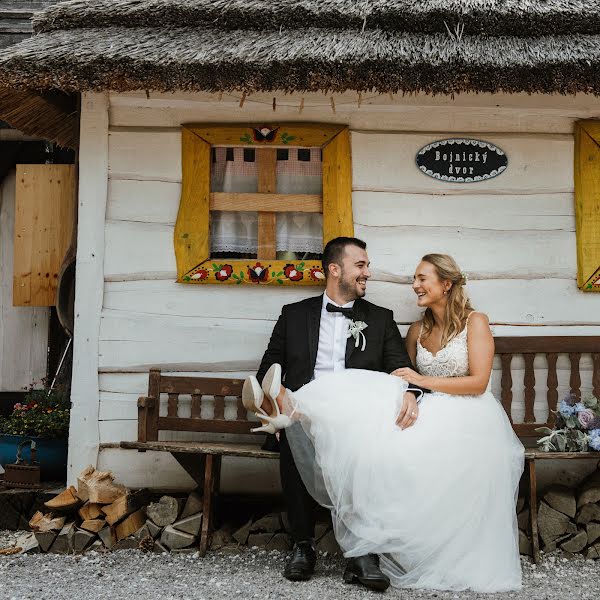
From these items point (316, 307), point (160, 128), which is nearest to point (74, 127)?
point (160, 128)

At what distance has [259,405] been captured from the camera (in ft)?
13.3

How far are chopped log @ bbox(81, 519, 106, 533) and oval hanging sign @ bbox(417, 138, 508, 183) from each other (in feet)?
9.65

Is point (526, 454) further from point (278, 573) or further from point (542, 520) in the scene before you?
point (278, 573)

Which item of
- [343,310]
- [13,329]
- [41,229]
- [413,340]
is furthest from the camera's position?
[13,329]

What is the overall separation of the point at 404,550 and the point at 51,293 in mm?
3256

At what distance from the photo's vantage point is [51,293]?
574 centimetres

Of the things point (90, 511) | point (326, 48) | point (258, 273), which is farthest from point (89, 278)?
point (326, 48)

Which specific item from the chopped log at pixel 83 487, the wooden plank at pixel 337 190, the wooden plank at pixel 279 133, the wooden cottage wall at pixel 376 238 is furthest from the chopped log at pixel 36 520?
the wooden plank at pixel 279 133

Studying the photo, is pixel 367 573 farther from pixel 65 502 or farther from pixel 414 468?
pixel 65 502

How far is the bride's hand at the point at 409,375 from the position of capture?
14.2 ft

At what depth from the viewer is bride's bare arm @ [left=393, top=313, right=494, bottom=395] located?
432cm

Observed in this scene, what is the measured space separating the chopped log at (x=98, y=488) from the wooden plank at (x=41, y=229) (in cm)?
149

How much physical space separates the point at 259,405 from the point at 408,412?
2.52ft

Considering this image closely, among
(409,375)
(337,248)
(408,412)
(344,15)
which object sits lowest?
(408,412)
